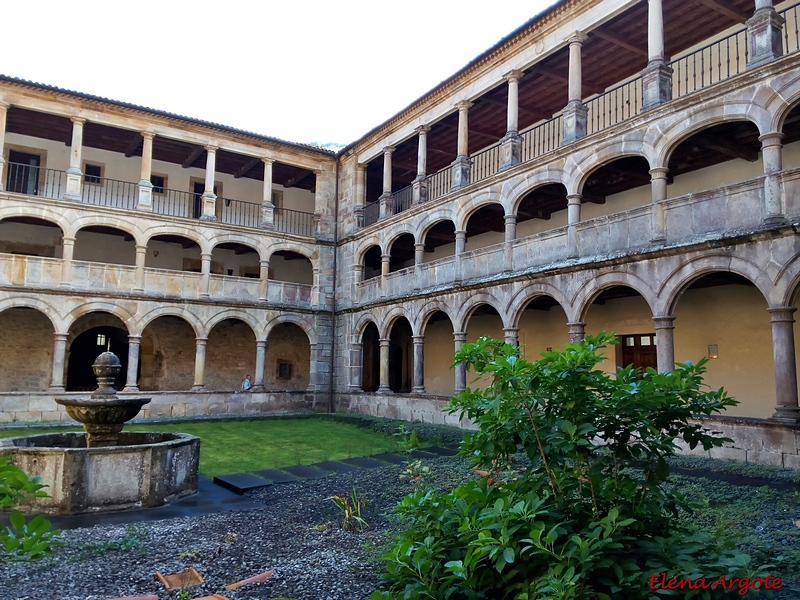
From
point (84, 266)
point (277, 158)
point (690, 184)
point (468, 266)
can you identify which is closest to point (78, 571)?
point (468, 266)

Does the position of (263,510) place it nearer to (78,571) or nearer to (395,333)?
(78,571)

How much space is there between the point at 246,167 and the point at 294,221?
2.76 metres

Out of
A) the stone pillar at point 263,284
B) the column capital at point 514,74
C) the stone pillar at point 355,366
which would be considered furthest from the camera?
the stone pillar at point 355,366

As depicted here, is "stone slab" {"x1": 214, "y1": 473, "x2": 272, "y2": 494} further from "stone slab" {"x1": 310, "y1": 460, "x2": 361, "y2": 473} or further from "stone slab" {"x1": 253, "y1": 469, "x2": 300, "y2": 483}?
"stone slab" {"x1": 310, "y1": 460, "x2": 361, "y2": 473}

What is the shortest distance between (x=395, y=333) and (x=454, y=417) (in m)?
10.2

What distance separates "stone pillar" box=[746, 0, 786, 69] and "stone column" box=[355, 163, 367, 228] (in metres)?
13.4

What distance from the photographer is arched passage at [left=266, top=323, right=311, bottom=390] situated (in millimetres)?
23312

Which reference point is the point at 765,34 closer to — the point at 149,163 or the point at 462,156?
the point at 462,156

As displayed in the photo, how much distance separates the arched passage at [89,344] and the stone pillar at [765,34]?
784 inches

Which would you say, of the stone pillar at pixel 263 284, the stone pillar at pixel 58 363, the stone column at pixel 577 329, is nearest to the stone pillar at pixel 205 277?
the stone pillar at pixel 263 284

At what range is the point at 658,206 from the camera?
11.1 m

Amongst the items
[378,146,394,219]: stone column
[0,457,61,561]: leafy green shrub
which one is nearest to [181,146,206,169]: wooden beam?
[378,146,394,219]: stone column

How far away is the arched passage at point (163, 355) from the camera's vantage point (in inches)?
822

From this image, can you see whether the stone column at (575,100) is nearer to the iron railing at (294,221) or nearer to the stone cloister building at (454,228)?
the stone cloister building at (454,228)
